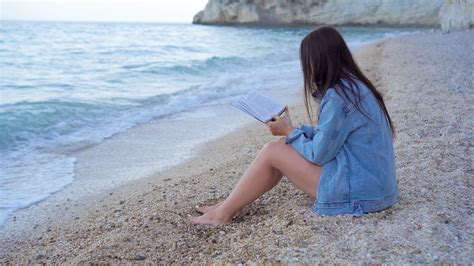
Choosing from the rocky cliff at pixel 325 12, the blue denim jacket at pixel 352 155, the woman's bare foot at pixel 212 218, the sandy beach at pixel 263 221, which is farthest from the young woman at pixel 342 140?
the rocky cliff at pixel 325 12

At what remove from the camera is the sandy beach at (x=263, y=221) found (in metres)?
2.40

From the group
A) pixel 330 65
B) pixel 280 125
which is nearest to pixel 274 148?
pixel 280 125

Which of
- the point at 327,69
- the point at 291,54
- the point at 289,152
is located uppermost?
the point at 327,69

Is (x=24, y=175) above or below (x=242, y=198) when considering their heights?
below

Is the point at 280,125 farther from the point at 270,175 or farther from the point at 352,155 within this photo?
the point at 352,155

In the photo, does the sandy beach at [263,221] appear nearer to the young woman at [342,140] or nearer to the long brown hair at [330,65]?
the young woman at [342,140]

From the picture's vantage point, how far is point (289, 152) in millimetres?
2822

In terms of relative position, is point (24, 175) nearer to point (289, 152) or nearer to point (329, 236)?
point (289, 152)

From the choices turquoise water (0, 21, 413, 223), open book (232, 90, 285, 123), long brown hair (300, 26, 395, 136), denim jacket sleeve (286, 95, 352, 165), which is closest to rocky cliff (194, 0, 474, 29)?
turquoise water (0, 21, 413, 223)

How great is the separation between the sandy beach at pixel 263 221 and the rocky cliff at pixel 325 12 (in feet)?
139

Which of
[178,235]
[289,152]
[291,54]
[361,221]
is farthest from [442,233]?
[291,54]

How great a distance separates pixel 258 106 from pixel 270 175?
407 mm

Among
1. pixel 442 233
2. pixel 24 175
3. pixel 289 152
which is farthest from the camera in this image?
pixel 24 175

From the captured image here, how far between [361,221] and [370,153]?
0.36m
